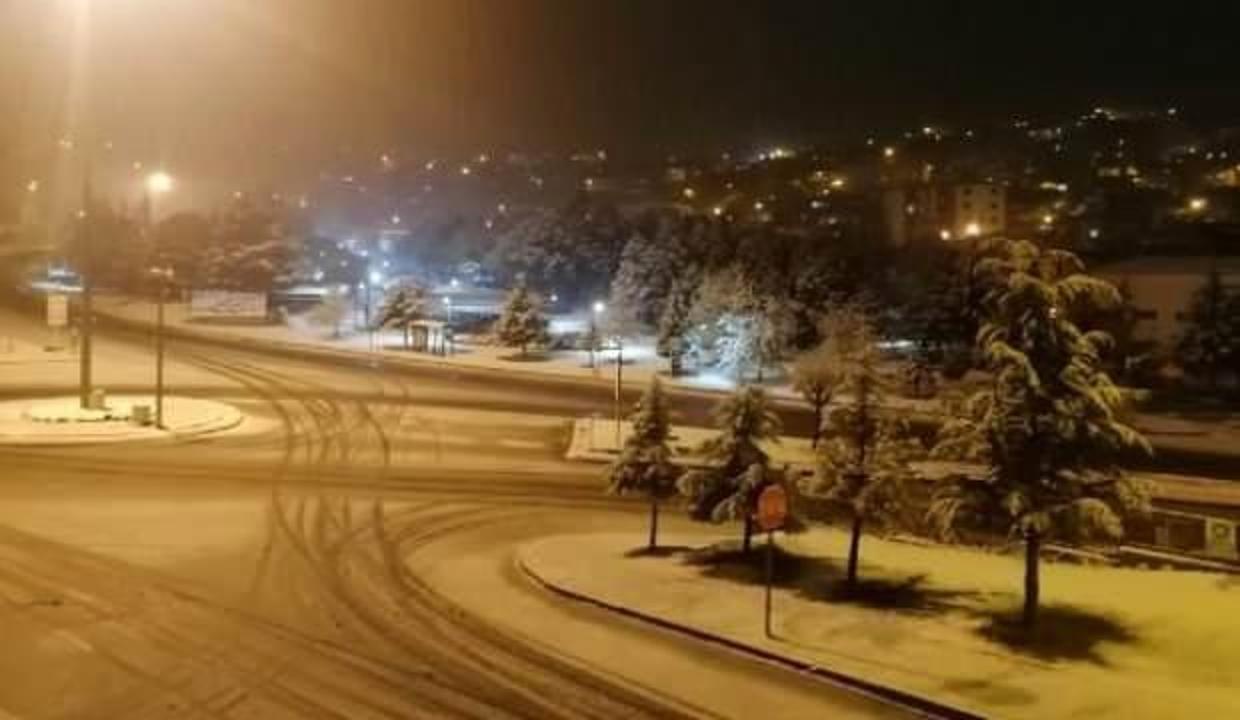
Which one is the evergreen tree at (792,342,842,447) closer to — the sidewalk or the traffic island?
the sidewalk

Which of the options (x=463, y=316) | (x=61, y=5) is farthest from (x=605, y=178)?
(x=61, y=5)

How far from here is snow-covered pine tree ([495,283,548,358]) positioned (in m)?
64.4

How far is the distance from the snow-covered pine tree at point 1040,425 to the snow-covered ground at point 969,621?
133 centimetres

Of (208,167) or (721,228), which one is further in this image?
(208,167)

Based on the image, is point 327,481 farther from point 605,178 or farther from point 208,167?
point 605,178

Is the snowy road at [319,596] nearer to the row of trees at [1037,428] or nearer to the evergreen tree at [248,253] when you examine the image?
the row of trees at [1037,428]

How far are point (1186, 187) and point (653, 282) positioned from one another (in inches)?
3097

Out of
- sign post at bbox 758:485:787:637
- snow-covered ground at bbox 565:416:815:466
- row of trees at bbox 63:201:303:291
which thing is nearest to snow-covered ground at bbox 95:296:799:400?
row of trees at bbox 63:201:303:291

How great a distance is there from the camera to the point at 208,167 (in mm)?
146750

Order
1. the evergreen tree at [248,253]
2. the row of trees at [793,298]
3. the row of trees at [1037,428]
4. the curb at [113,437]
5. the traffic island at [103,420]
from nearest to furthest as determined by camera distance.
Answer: the row of trees at [1037,428]
the curb at [113,437]
the traffic island at [103,420]
the row of trees at [793,298]
the evergreen tree at [248,253]

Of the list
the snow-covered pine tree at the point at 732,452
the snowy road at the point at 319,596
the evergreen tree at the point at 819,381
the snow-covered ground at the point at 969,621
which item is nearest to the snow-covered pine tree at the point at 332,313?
the evergreen tree at the point at 819,381

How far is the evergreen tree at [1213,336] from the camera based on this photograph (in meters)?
54.3

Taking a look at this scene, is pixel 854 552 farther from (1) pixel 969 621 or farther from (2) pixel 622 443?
(2) pixel 622 443

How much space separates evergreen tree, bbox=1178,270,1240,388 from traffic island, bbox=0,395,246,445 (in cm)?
3843
